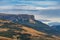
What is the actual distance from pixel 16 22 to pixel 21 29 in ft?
1.36

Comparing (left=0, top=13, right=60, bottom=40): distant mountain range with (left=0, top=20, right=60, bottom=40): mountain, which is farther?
(left=0, top=13, right=60, bottom=40): distant mountain range

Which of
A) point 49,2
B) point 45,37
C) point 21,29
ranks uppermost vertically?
point 49,2

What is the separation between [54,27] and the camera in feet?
20.4

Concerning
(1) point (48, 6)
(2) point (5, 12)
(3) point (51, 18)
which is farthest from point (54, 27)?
(2) point (5, 12)

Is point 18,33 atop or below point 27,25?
below

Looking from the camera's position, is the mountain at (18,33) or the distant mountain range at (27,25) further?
the distant mountain range at (27,25)

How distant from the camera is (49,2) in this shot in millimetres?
6516

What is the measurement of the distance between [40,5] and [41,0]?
0.86ft

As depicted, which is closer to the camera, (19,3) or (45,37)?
(45,37)

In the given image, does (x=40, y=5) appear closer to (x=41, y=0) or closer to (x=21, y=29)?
(x=41, y=0)

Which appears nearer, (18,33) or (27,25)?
(18,33)

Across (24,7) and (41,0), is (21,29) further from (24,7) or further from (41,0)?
(41,0)

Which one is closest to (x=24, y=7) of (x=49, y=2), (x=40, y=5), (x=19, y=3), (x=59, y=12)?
(x=19, y=3)

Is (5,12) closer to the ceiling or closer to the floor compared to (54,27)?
closer to the ceiling
